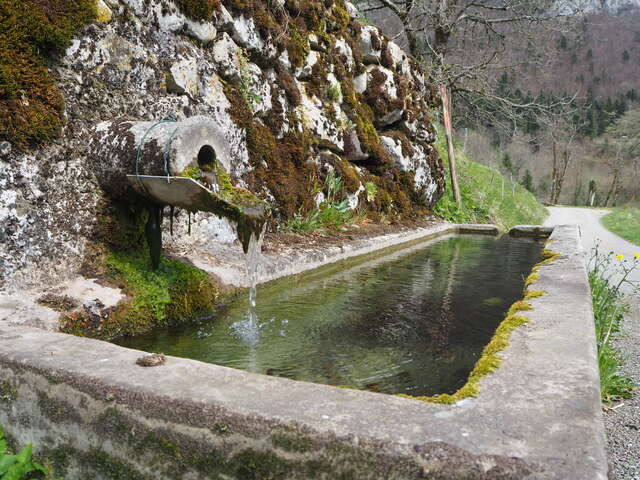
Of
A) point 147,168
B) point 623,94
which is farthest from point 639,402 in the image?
point 623,94

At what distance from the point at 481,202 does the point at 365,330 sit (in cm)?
1153

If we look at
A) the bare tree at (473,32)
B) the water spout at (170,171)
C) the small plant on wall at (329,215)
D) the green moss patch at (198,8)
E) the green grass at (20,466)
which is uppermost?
the bare tree at (473,32)

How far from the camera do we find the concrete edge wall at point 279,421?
1245mm

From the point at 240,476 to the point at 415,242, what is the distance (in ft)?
24.5

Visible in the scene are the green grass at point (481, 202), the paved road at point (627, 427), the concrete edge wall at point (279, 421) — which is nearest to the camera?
the concrete edge wall at point (279, 421)

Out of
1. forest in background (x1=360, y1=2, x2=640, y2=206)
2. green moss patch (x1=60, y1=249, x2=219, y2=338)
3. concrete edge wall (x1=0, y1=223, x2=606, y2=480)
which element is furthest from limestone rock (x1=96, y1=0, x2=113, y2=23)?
forest in background (x1=360, y1=2, x2=640, y2=206)

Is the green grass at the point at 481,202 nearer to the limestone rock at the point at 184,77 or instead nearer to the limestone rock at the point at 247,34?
the limestone rock at the point at 247,34

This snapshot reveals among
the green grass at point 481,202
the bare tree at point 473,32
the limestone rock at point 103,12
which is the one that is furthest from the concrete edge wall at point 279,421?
the bare tree at point 473,32

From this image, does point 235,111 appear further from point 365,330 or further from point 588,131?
point 588,131

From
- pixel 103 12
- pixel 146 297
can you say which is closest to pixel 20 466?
pixel 146 297

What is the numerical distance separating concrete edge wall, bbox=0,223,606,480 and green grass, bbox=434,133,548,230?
10.7m

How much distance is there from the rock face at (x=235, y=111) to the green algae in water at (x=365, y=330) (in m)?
1.06

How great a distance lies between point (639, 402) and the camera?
266cm

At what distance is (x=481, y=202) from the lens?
13.8 metres
